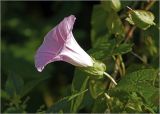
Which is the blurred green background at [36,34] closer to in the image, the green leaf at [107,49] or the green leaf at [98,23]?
the green leaf at [98,23]

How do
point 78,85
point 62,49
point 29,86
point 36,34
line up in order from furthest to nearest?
point 36,34, point 29,86, point 78,85, point 62,49

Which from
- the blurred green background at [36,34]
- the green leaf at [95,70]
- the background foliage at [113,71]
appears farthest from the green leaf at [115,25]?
the blurred green background at [36,34]

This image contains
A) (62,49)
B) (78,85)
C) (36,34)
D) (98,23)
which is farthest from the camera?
(36,34)

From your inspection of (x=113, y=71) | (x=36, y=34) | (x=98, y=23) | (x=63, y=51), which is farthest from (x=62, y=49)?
(x=36, y=34)

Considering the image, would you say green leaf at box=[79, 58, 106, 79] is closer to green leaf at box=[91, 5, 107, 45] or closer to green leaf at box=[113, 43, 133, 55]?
green leaf at box=[113, 43, 133, 55]

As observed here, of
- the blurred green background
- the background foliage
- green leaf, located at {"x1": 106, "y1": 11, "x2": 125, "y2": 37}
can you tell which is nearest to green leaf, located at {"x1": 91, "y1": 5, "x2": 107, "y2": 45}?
the background foliage

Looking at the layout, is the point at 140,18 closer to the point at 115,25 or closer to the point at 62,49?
the point at 115,25
